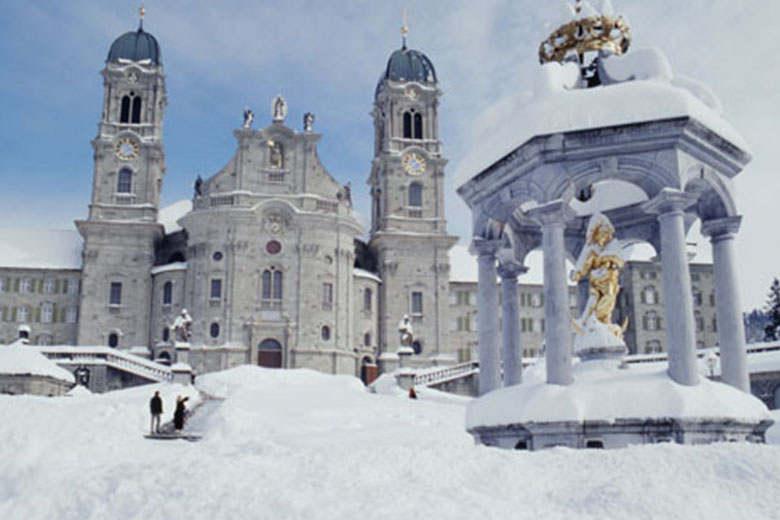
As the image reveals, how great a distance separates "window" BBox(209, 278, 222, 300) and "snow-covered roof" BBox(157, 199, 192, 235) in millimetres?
13557

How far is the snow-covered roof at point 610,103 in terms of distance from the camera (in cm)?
1230

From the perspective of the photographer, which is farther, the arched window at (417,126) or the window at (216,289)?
the arched window at (417,126)

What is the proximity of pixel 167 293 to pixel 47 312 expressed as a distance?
34.7ft

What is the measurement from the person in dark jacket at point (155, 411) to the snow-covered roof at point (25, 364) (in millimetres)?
13558

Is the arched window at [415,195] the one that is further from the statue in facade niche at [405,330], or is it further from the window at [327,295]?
the statue in facade niche at [405,330]

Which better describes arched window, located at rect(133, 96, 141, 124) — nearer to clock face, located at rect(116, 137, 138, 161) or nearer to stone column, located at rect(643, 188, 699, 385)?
clock face, located at rect(116, 137, 138, 161)

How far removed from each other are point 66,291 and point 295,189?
774 inches

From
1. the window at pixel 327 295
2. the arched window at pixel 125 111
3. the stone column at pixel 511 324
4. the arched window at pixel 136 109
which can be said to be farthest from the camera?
the arched window at pixel 136 109

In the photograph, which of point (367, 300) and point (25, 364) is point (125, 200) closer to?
point (367, 300)

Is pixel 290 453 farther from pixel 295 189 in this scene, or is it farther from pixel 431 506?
pixel 295 189

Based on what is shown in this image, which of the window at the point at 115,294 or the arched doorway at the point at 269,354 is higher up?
the window at the point at 115,294

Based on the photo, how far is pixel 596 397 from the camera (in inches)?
453

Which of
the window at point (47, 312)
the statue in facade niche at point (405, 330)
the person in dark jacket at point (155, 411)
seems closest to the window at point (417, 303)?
the statue in facade niche at point (405, 330)

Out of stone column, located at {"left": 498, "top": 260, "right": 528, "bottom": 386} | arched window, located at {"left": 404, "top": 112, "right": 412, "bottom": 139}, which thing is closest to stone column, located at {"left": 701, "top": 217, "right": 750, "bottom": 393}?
stone column, located at {"left": 498, "top": 260, "right": 528, "bottom": 386}
